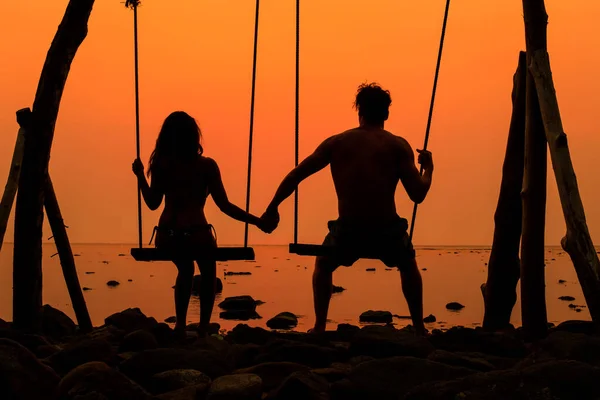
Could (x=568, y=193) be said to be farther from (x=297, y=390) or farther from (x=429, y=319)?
(x=429, y=319)

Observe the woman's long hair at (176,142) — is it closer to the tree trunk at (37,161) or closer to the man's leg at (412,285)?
the tree trunk at (37,161)

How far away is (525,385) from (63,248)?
17.1 ft

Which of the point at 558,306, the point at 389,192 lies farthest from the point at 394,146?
the point at 558,306

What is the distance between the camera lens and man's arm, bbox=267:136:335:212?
786cm

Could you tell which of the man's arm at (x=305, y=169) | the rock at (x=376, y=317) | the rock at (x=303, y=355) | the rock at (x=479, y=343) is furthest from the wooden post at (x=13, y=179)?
the rock at (x=376, y=317)

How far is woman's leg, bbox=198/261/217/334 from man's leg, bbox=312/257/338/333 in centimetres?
79

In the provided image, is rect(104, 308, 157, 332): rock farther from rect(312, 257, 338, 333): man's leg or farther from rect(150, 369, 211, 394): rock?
rect(150, 369, 211, 394): rock

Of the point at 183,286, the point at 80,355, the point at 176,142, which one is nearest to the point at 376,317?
the point at 183,286

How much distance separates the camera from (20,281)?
845cm

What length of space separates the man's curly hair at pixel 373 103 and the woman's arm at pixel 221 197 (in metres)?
1.17

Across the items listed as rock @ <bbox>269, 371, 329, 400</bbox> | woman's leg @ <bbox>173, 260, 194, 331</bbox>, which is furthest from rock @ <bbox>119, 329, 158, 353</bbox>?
rock @ <bbox>269, 371, 329, 400</bbox>

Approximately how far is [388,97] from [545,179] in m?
1.47

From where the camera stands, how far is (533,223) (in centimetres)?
816

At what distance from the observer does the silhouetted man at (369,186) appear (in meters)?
7.62
